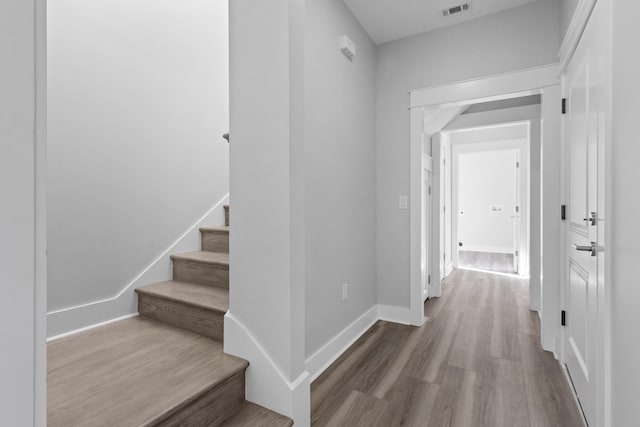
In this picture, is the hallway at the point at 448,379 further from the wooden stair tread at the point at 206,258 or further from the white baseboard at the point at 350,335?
the wooden stair tread at the point at 206,258

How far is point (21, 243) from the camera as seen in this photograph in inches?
25.8

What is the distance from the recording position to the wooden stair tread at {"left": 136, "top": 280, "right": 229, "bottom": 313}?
1.75 m

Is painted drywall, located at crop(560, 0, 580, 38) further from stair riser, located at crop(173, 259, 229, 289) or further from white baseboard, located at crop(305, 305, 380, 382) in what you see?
stair riser, located at crop(173, 259, 229, 289)

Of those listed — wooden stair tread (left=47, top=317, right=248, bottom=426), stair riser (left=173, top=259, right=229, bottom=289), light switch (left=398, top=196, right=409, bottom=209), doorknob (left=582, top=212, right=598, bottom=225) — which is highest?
light switch (left=398, top=196, right=409, bottom=209)

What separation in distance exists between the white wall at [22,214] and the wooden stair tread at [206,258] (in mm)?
1355

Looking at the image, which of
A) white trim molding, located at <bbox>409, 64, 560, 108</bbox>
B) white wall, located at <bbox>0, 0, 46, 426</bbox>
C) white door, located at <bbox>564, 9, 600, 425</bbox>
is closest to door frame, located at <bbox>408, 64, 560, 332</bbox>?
white trim molding, located at <bbox>409, 64, 560, 108</bbox>

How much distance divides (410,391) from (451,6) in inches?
112

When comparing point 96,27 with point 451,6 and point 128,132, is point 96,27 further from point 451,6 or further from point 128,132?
point 451,6

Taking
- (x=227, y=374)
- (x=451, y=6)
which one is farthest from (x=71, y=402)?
(x=451, y=6)

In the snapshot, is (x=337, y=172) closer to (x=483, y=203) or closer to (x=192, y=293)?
(x=192, y=293)

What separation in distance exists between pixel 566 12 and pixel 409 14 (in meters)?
1.09

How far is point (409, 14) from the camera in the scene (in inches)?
101

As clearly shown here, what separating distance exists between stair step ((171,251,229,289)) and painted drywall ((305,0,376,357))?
1.91 ft

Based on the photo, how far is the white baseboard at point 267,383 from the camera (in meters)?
1.39
